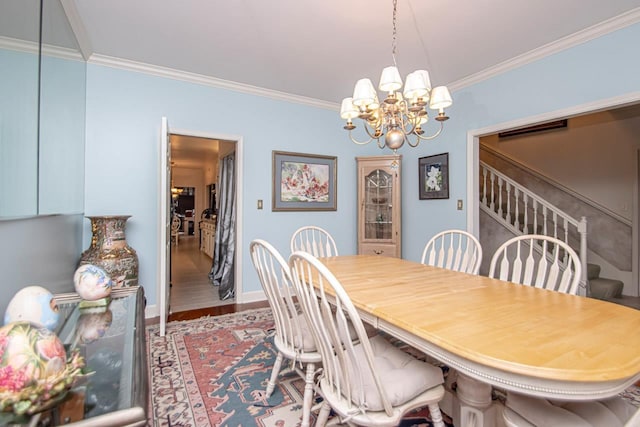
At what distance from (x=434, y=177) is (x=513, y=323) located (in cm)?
291

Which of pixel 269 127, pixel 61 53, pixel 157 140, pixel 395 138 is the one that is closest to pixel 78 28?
pixel 61 53

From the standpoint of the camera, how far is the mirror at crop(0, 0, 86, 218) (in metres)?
1.29

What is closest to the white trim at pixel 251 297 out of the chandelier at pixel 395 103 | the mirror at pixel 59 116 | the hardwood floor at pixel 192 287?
the hardwood floor at pixel 192 287

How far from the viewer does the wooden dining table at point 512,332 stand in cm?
82

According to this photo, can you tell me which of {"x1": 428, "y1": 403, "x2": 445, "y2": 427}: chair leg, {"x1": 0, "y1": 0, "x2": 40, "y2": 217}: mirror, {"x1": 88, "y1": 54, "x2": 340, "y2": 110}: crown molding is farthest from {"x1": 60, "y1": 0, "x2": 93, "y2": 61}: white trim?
{"x1": 428, "y1": 403, "x2": 445, "y2": 427}: chair leg

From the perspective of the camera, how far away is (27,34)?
4.89ft

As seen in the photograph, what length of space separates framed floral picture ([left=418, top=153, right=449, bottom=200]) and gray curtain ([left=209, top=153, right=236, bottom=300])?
244 cm

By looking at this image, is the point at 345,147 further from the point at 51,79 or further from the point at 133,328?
the point at 133,328

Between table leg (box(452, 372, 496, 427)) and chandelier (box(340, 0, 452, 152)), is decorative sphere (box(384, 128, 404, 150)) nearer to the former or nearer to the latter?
chandelier (box(340, 0, 452, 152))

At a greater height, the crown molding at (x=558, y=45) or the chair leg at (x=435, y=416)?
the crown molding at (x=558, y=45)

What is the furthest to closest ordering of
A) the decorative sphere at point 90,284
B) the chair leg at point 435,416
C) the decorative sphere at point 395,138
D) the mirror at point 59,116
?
1. the decorative sphere at point 395,138
2. the mirror at point 59,116
3. the decorative sphere at point 90,284
4. the chair leg at point 435,416

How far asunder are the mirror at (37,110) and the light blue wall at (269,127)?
519 mm

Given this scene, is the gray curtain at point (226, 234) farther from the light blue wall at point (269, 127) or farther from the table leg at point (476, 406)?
the table leg at point (476, 406)

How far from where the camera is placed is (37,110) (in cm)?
161
